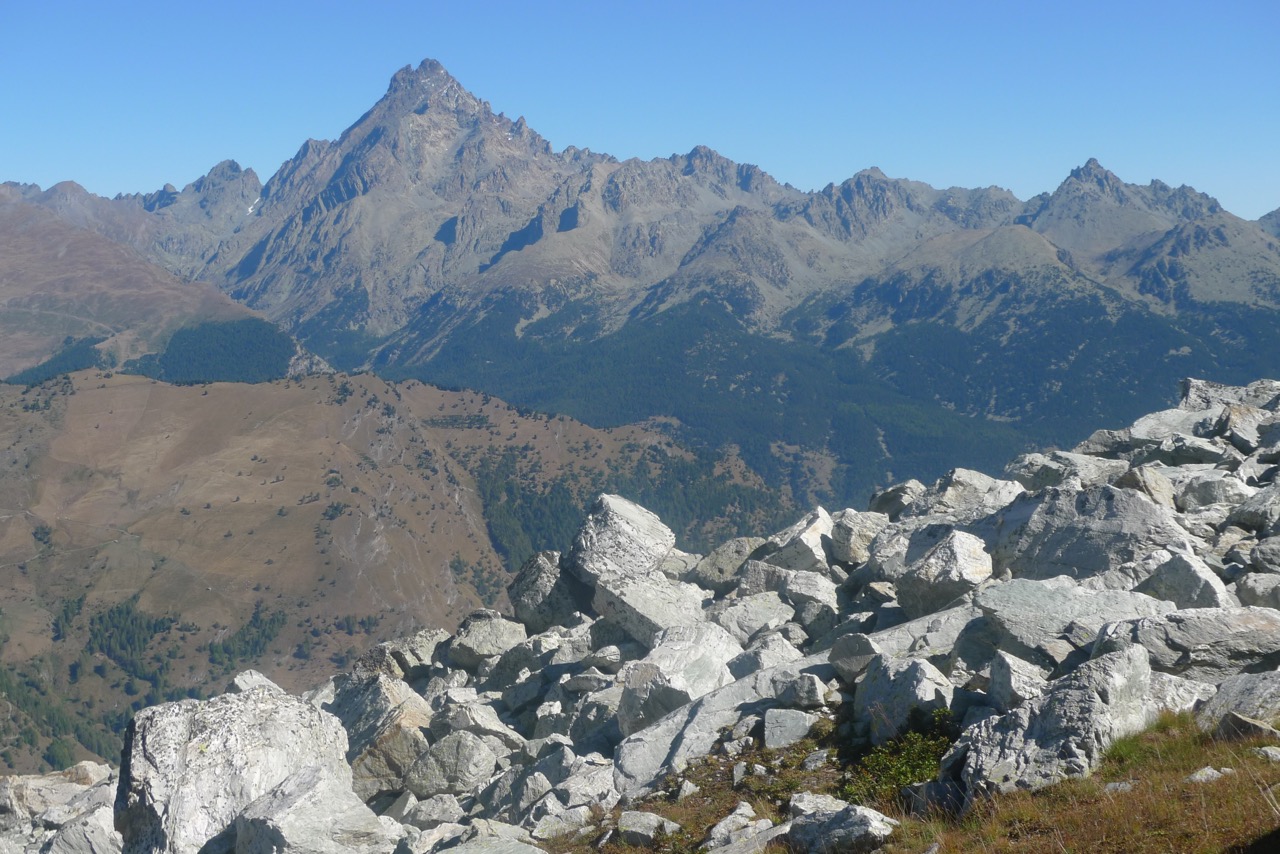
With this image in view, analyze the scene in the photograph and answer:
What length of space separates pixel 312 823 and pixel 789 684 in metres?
7.40

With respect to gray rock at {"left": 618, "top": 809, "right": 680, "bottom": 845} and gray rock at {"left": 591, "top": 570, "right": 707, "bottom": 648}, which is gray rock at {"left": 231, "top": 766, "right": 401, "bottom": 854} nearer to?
gray rock at {"left": 618, "top": 809, "right": 680, "bottom": 845}

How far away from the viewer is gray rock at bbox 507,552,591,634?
107 feet

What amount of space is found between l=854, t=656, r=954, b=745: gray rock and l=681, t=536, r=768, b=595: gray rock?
48.1 ft

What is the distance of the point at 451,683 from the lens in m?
30.0

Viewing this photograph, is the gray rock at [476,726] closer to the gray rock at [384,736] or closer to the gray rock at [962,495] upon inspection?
the gray rock at [384,736]

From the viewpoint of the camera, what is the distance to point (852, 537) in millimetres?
28797

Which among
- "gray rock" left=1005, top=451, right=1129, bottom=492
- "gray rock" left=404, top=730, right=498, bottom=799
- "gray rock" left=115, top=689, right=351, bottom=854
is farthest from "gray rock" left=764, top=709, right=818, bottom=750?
"gray rock" left=1005, top=451, right=1129, bottom=492

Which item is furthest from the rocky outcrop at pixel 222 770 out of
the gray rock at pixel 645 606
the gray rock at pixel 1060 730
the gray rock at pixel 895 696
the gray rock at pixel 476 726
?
the gray rock at pixel 645 606

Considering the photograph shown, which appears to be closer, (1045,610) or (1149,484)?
(1045,610)

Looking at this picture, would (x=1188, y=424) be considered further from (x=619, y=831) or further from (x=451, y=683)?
(x=619, y=831)

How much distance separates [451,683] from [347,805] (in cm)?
1447

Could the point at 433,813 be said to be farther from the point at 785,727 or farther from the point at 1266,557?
the point at 1266,557

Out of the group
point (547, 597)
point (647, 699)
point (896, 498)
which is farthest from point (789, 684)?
point (896, 498)

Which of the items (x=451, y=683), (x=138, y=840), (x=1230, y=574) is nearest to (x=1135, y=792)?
(x=1230, y=574)
